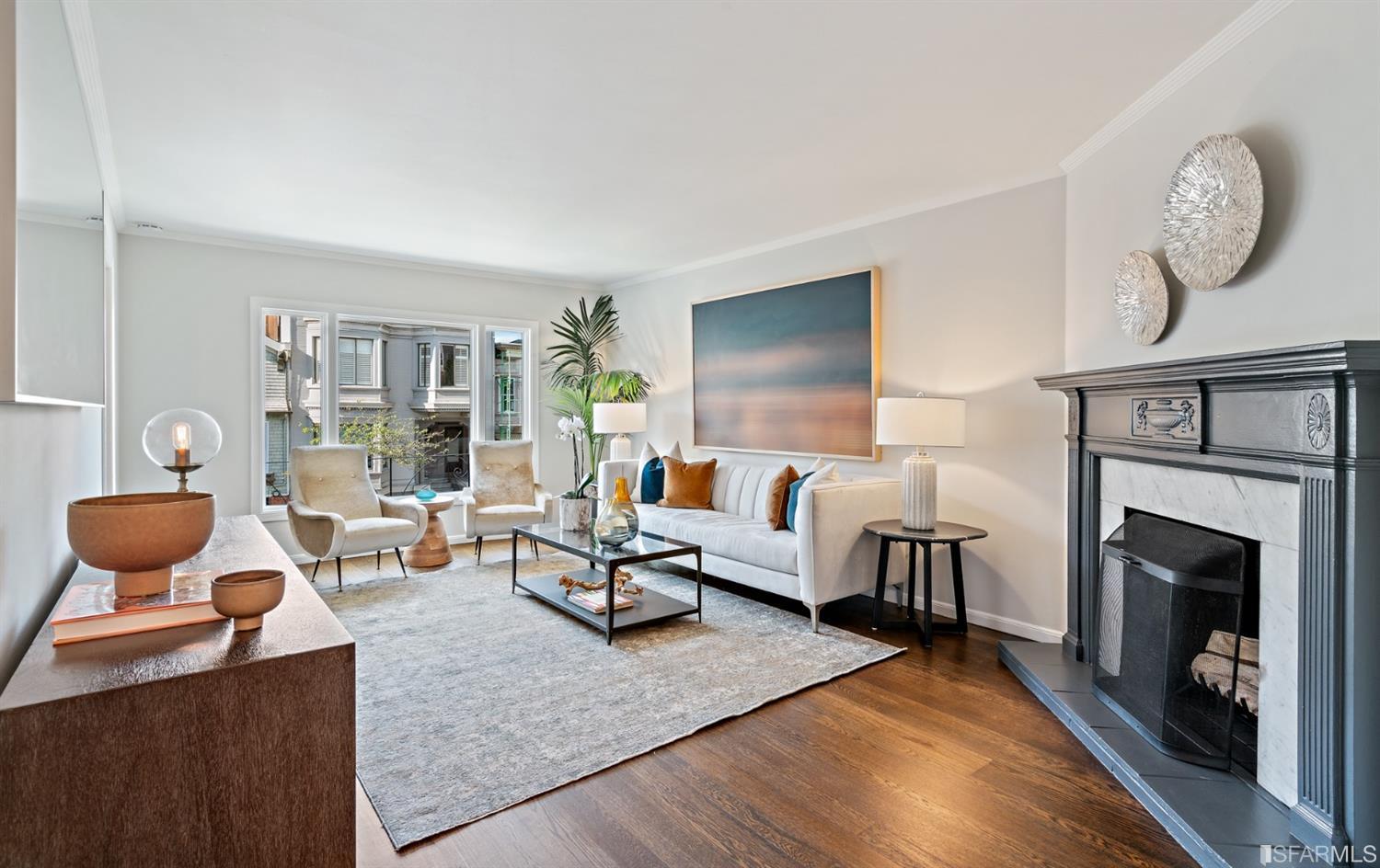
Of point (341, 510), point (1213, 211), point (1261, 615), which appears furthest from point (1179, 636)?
point (341, 510)

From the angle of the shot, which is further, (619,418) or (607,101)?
(619,418)

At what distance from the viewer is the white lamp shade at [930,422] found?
3688 millimetres

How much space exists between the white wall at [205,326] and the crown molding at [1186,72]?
201 inches

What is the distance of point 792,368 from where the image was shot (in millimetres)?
4930

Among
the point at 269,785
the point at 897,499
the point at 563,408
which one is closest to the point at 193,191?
the point at 563,408

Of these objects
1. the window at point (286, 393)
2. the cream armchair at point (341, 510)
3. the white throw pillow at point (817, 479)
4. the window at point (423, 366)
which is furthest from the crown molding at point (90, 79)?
the white throw pillow at point (817, 479)

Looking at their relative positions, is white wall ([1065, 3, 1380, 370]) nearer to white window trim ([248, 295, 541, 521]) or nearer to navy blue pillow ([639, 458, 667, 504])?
navy blue pillow ([639, 458, 667, 504])

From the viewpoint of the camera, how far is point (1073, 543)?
315 centimetres

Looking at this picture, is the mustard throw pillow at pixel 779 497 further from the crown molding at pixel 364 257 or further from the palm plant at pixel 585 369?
the crown molding at pixel 364 257

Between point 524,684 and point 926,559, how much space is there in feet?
6.75

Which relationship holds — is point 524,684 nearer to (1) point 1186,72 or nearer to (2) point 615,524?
(2) point 615,524

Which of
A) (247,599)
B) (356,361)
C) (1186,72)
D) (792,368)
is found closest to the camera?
(247,599)

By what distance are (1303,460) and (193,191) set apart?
5.17 m

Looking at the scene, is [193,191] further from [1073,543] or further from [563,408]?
[1073,543]
